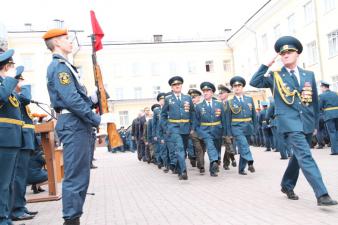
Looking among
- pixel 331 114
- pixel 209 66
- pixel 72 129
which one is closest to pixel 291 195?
pixel 72 129

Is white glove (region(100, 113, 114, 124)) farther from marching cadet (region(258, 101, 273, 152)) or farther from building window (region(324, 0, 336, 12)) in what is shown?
building window (region(324, 0, 336, 12))

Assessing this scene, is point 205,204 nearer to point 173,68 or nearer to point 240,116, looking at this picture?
point 240,116

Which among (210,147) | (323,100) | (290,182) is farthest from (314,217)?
(323,100)

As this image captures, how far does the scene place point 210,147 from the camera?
10.2 meters

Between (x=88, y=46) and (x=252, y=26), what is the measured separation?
18.6 metres

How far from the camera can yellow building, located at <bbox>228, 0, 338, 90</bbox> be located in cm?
2866

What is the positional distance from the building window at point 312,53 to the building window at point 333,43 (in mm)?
1751

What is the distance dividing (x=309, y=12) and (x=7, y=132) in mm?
29389

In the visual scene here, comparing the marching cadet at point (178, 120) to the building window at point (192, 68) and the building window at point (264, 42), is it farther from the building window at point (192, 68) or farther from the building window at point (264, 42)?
the building window at point (192, 68)

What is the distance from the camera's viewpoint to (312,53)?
→ 31438 mm

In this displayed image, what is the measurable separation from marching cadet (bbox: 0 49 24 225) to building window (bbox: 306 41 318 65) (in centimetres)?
2804

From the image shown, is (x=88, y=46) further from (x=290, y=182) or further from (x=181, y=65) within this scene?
(x=290, y=182)

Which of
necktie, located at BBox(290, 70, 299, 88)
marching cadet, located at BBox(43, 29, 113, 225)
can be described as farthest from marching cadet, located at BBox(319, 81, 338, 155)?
marching cadet, located at BBox(43, 29, 113, 225)

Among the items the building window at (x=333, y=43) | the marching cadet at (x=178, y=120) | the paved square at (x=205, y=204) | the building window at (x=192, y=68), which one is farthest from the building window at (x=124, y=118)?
the paved square at (x=205, y=204)
